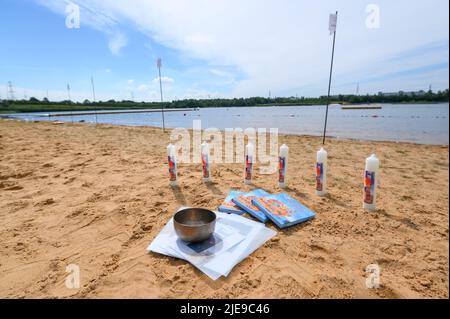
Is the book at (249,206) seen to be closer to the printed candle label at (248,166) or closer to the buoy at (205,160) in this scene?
the printed candle label at (248,166)

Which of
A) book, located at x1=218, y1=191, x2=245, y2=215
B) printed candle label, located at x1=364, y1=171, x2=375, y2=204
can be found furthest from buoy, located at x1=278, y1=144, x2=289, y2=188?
printed candle label, located at x1=364, y1=171, x2=375, y2=204

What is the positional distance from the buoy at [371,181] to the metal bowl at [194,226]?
1677 mm

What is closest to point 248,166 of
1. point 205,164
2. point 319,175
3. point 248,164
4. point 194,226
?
point 248,164

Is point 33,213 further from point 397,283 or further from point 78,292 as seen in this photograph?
point 397,283

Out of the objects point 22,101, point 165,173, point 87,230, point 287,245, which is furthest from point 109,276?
point 22,101

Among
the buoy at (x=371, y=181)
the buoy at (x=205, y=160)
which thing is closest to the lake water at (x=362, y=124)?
the buoy at (x=371, y=181)

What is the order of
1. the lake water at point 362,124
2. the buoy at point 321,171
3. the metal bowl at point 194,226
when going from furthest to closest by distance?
1. the lake water at point 362,124
2. the buoy at point 321,171
3. the metal bowl at point 194,226

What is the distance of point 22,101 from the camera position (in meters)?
70.2

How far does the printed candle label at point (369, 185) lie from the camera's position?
7.94 feet

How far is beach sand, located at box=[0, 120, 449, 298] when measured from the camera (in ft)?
4.86

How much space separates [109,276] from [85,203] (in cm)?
154

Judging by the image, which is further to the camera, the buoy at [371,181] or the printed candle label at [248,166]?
the printed candle label at [248,166]

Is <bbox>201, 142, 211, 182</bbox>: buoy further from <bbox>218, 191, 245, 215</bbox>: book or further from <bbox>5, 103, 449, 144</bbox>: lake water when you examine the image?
<bbox>5, 103, 449, 144</bbox>: lake water

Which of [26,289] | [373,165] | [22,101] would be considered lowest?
[26,289]
